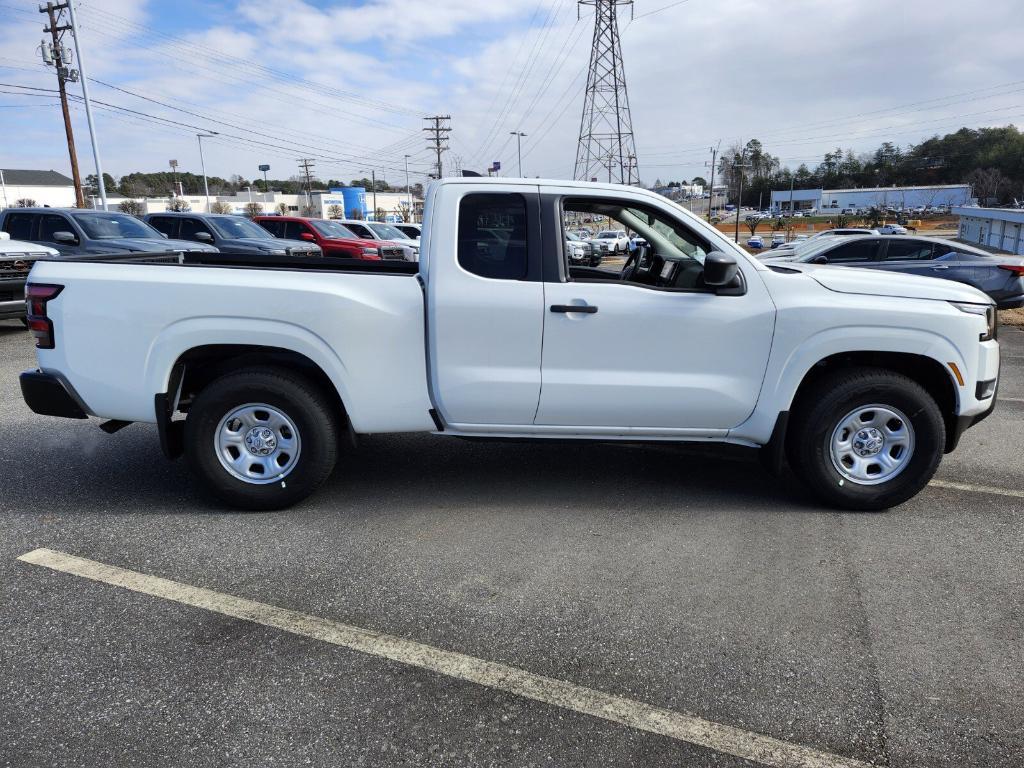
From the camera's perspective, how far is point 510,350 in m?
4.03

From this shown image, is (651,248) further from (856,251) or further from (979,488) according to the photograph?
(856,251)

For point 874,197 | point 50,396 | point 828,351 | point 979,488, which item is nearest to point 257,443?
point 50,396

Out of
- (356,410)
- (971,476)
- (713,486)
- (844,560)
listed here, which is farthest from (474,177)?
(971,476)

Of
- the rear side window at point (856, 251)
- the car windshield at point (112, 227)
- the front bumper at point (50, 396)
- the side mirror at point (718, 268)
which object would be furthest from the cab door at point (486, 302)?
the car windshield at point (112, 227)

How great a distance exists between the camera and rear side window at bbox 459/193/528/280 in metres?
4.04

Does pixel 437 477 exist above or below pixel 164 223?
below

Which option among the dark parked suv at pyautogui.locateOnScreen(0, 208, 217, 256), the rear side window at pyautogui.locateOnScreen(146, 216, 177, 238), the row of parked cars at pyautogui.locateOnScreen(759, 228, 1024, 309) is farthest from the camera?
the rear side window at pyautogui.locateOnScreen(146, 216, 177, 238)

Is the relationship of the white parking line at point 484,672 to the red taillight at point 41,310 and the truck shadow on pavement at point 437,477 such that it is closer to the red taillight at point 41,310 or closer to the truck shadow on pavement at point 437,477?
the truck shadow on pavement at point 437,477

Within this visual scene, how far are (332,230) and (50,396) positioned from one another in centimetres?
1630

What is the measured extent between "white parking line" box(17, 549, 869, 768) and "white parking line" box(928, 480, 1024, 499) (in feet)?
10.3

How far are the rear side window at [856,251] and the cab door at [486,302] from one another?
9455 mm

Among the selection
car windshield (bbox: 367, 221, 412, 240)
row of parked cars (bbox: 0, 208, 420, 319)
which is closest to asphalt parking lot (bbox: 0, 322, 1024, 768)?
row of parked cars (bbox: 0, 208, 420, 319)

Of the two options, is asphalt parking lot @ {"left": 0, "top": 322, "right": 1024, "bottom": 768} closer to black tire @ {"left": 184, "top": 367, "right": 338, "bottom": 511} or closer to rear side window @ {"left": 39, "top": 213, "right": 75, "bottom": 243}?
black tire @ {"left": 184, "top": 367, "right": 338, "bottom": 511}

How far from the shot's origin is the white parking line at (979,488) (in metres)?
4.72
